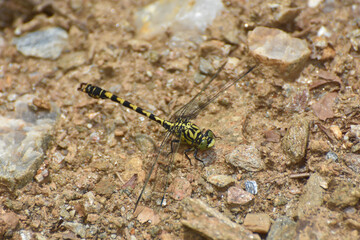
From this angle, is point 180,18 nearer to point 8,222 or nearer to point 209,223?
point 209,223

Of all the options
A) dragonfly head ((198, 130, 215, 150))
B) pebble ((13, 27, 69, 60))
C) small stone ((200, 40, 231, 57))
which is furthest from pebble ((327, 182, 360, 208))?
pebble ((13, 27, 69, 60))

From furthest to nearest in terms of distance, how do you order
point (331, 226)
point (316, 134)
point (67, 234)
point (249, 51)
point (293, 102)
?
point (249, 51) → point (293, 102) → point (316, 134) → point (67, 234) → point (331, 226)

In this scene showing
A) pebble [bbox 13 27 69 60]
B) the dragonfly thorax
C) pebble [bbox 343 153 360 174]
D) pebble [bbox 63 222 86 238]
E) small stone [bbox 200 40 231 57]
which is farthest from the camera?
pebble [bbox 13 27 69 60]

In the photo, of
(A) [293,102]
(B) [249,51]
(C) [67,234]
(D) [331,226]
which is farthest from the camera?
(B) [249,51]

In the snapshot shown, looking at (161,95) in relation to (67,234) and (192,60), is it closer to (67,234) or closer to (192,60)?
(192,60)

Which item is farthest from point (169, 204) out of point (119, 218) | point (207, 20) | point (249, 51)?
point (207, 20)

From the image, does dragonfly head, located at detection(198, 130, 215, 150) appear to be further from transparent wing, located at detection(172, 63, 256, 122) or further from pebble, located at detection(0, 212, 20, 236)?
pebble, located at detection(0, 212, 20, 236)
